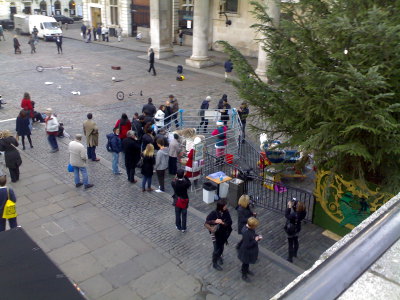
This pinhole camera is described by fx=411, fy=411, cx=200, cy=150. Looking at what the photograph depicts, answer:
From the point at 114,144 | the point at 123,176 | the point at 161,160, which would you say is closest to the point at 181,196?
the point at 161,160

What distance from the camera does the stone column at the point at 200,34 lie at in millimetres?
27797

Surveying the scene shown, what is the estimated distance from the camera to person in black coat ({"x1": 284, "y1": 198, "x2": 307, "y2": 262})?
849 centimetres

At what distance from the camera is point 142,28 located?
40.7m

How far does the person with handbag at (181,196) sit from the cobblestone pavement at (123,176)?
0.29m

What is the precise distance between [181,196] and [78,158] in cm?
370

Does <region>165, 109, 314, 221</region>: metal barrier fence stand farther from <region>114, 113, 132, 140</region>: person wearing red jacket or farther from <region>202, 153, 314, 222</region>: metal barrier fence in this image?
<region>114, 113, 132, 140</region>: person wearing red jacket

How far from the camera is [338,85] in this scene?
7453 millimetres

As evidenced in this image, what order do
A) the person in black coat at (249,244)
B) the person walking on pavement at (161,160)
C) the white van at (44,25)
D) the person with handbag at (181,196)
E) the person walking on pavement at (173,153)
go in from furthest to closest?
1. the white van at (44,25)
2. the person walking on pavement at (173,153)
3. the person walking on pavement at (161,160)
4. the person with handbag at (181,196)
5. the person in black coat at (249,244)

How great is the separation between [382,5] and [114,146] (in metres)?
7.81

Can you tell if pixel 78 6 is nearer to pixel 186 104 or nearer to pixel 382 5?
pixel 186 104

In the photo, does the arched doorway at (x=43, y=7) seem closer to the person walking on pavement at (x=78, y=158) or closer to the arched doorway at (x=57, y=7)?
the arched doorway at (x=57, y=7)

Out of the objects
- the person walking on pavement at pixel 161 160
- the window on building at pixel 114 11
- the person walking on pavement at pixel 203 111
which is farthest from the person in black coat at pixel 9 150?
the window on building at pixel 114 11

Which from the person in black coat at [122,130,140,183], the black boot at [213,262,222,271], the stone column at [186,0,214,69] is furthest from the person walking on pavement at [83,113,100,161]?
the stone column at [186,0,214,69]

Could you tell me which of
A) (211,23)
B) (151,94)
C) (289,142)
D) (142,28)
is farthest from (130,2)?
(289,142)
